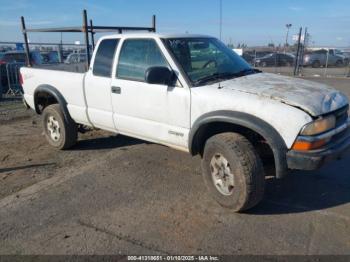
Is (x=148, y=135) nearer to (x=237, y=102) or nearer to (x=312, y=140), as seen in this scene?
(x=237, y=102)

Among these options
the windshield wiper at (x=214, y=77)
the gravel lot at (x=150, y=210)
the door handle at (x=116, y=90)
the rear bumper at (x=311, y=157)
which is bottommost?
the gravel lot at (x=150, y=210)

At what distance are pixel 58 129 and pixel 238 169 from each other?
371cm

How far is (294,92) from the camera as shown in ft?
12.0

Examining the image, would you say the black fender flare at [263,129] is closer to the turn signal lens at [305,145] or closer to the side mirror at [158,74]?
the turn signal lens at [305,145]

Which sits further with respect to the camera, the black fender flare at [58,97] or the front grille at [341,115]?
the black fender flare at [58,97]

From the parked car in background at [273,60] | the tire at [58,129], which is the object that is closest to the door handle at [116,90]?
the tire at [58,129]

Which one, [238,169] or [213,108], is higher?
[213,108]

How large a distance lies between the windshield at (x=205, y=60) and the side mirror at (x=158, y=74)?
218 mm

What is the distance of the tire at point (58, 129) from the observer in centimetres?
593

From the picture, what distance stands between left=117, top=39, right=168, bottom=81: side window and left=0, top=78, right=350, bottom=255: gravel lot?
1.43 metres

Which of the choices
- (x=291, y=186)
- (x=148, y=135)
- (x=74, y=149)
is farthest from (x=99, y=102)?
(x=291, y=186)

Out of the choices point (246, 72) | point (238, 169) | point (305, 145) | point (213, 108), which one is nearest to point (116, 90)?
point (213, 108)

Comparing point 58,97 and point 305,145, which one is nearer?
point 305,145

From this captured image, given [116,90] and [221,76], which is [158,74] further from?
[116,90]
